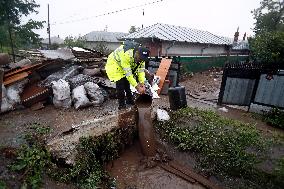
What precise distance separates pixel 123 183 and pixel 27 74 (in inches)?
198

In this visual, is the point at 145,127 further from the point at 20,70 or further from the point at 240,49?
the point at 240,49

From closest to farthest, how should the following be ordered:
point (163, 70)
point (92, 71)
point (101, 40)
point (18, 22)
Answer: point (92, 71) → point (163, 70) → point (18, 22) → point (101, 40)

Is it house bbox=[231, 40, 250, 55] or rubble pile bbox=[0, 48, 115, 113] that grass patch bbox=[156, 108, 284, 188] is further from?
house bbox=[231, 40, 250, 55]

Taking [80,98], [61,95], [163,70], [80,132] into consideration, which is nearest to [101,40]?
[163,70]

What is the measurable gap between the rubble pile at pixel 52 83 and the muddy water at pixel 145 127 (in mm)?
2607

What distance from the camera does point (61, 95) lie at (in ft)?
22.4

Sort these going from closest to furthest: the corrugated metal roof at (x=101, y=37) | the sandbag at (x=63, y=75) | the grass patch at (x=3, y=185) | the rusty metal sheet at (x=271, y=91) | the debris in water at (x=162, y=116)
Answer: the grass patch at (x=3, y=185), the debris in water at (x=162, y=116), the rusty metal sheet at (x=271, y=91), the sandbag at (x=63, y=75), the corrugated metal roof at (x=101, y=37)

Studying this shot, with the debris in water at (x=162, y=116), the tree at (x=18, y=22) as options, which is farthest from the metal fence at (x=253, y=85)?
the tree at (x=18, y=22)

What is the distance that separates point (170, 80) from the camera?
999 centimetres

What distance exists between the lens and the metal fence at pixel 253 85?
23.1ft

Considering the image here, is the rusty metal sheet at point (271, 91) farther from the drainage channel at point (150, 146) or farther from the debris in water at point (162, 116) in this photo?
the drainage channel at point (150, 146)

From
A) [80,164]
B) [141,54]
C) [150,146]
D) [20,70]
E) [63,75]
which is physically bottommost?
[80,164]

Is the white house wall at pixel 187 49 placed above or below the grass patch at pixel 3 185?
above

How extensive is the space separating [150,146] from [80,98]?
3.14 m
